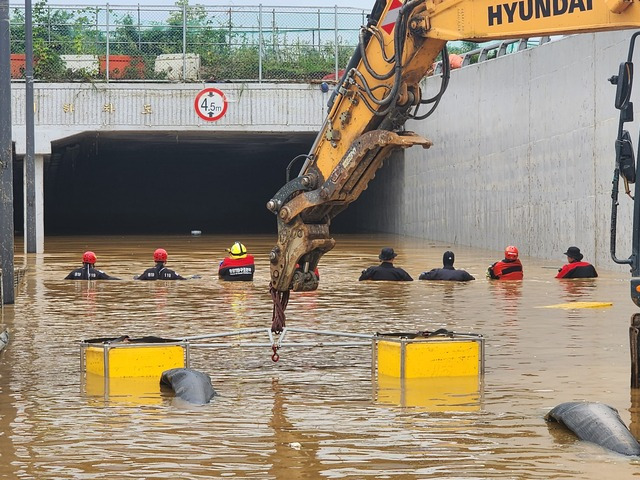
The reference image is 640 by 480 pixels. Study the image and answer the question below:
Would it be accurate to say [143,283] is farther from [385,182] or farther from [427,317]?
[385,182]

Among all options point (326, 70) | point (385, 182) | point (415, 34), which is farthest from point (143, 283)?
point (385, 182)

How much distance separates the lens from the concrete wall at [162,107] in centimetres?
4281

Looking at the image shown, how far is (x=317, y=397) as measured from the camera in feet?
39.3

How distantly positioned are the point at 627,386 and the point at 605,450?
123 inches

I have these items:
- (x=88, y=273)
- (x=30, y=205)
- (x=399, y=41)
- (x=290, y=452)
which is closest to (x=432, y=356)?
(x=399, y=41)

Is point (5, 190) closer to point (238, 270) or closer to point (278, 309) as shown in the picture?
point (238, 270)

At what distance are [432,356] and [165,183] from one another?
53495 mm

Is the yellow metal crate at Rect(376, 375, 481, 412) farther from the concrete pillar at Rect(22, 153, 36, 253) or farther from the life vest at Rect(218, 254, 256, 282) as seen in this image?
the concrete pillar at Rect(22, 153, 36, 253)

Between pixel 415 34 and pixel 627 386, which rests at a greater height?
pixel 415 34

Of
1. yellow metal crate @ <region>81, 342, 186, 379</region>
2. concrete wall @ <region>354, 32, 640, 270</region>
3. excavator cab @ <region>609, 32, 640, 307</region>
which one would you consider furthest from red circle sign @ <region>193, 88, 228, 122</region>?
excavator cab @ <region>609, 32, 640, 307</region>

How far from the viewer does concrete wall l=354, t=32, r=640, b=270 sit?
29891 millimetres

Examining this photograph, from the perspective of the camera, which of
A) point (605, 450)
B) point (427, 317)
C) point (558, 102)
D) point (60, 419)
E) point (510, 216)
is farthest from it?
point (510, 216)

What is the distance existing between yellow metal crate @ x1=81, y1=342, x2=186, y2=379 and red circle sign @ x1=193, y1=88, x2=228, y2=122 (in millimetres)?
30569

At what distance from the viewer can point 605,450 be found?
30.6 ft
